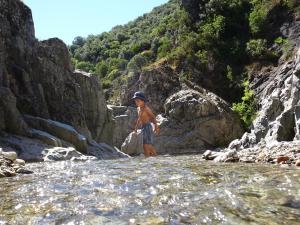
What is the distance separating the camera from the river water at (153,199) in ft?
17.3

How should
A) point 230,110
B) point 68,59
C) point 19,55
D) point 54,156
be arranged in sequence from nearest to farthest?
point 54,156 < point 19,55 < point 68,59 < point 230,110

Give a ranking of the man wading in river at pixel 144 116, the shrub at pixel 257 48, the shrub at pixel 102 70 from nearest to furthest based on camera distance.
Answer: the man wading in river at pixel 144 116 < the shrub at pixel 257 48 < the shrub at pixel 102 70

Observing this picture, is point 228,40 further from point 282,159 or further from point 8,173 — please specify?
point 8,173

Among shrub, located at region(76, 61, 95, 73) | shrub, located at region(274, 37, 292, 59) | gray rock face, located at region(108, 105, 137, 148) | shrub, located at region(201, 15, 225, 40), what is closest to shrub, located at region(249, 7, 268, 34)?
shrub, located at region(274, 37, 292, 59)

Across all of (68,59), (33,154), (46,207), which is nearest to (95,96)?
(68,59)

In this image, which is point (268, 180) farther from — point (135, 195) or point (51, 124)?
point (51, 124)

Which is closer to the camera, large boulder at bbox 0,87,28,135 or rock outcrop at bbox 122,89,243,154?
large boulder at bbox 0,87,28,135

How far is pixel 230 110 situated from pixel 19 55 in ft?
80.8

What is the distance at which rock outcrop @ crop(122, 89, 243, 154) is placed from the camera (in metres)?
40.8

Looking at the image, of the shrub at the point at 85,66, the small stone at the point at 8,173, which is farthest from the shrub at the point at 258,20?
the shrub at the point at 85,66

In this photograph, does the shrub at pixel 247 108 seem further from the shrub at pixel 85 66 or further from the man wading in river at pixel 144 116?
the shrub at pixel 85 66

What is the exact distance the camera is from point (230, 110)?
1720 inches

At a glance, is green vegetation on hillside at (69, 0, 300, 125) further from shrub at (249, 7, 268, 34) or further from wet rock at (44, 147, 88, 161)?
wet rock at (44, 147, 88, 161)

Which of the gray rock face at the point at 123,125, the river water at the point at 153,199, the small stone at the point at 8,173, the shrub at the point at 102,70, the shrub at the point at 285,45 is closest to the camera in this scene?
the river water at the point at 153,199
